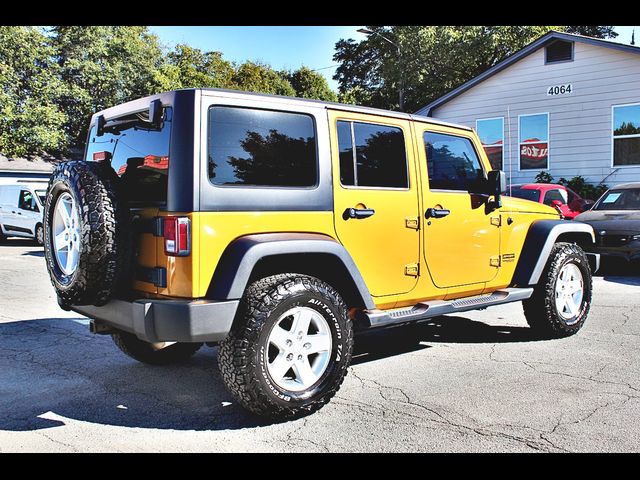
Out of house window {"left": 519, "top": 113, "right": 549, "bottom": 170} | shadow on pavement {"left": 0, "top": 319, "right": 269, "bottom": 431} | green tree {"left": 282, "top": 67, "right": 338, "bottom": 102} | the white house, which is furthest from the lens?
green tree {"left": 282, "top": 67, "right": 338, "bottom": 102}

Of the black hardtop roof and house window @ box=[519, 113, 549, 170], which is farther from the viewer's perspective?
house window @ box=[519, 113, 549, 170]

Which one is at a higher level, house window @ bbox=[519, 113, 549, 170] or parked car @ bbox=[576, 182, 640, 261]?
house window @ bbox=[519, 113, 549, 170]

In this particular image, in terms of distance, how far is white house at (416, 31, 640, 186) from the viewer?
50.6 feet

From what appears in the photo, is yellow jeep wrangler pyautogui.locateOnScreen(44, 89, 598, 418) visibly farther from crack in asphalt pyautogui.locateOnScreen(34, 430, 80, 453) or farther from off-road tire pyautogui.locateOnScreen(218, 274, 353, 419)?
crack in asphalt pyautogui.locateOnScreen(34, 430, 80, 453)

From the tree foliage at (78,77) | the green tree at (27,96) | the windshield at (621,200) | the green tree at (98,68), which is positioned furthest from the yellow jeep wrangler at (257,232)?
the green tree at (98,68)

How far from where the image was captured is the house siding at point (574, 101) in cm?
1548

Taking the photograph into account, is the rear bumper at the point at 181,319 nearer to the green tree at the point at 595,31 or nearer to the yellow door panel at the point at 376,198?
the yellow door panel at the point at 376,198

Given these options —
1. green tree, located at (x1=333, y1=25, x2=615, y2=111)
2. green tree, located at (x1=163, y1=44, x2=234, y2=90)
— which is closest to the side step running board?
green tree, located at (x1=333, y1=25, x2=615, y2=111)

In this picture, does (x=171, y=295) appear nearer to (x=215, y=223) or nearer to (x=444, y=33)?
(x=215, y=223)

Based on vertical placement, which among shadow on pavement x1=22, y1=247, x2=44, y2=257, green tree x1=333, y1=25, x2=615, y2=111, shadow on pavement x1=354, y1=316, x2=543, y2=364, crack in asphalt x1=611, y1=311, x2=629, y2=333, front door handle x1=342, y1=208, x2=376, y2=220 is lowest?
shadow on pavement x1=354, y1=316, x2=543, y2=364

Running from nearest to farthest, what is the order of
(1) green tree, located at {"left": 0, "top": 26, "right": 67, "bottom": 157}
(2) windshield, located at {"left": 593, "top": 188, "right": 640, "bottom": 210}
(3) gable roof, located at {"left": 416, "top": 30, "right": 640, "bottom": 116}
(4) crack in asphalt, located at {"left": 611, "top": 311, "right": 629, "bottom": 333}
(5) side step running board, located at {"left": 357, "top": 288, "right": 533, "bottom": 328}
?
(5) side step running board, located at {"left": 357, "top": 288, "right": 533, "bottom": 328} < (4) crack in asphalt, located at {"left": 611, "top": 311, "right": 629, "bottom": 333} < (2) windshield, located at {"left": 593, "top": 188, "right": 640, "bottom": 210} < (3) gable roof, located at {"left": 416, "top": 30, "right": 640, "bottom": 116} < (1) green tree, located at {"left": 0, "top": 26, "right": 67, "bottom": 157}

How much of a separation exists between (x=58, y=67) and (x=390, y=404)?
33024 millimetres

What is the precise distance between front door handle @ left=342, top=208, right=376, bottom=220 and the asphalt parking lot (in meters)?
1.27
